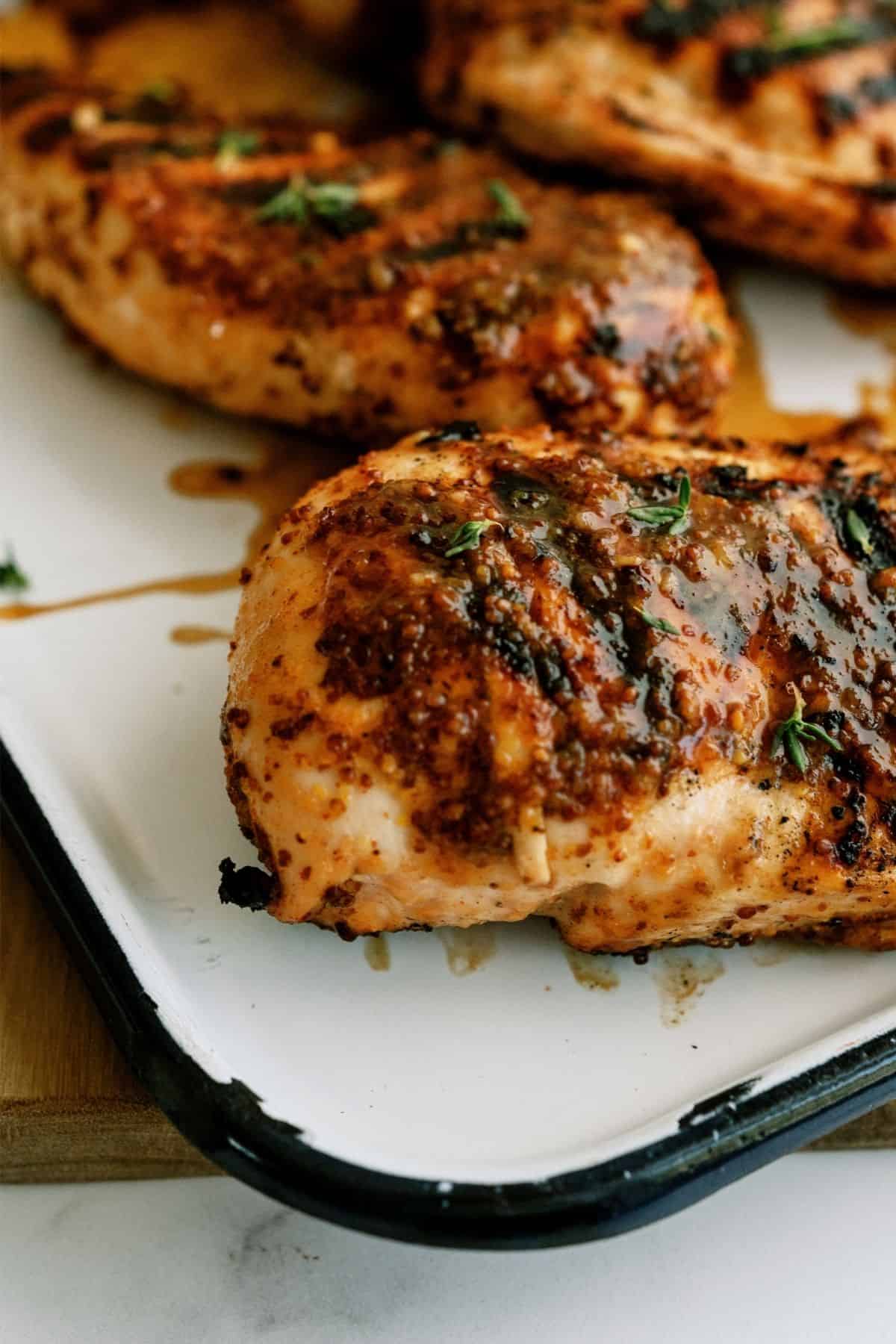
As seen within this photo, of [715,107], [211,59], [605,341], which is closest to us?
[605,341]

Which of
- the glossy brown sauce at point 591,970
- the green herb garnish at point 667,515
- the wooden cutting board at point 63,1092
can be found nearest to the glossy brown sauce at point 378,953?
the glossy brown sauce at point 591,970

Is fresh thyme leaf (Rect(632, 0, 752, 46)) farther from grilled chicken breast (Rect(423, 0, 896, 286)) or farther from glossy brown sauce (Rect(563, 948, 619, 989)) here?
glossy brown sauce (Rect(563, 948, 619, 989))

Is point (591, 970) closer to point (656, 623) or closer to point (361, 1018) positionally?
point (361, 1018)

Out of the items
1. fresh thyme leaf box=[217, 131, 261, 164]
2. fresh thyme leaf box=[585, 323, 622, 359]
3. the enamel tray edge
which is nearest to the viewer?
the enamel tray edge

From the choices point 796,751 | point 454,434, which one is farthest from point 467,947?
point 454,434

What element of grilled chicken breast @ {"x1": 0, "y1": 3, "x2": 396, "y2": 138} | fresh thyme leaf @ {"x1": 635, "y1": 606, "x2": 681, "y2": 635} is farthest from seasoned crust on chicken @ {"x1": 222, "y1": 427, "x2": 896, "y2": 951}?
grilled chicken breast @ {"x1": 0, "y1": 3, "x2": 396, "y2": 138}

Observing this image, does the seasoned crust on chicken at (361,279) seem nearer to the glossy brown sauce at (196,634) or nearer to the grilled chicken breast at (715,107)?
the grilled chicken breast at (715,107)

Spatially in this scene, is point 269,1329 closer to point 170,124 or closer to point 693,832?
point 693,832
